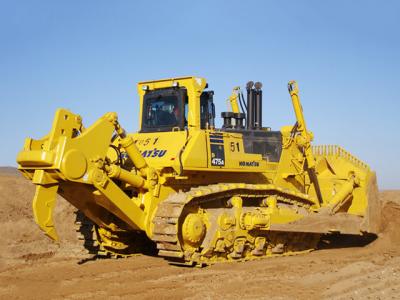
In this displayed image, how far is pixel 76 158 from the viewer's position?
27.8 ft

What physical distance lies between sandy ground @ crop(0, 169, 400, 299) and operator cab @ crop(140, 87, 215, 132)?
2.59 meters

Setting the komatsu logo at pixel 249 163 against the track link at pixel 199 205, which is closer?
the track link at pixel 199 205

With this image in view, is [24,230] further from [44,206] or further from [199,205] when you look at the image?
[44,206]

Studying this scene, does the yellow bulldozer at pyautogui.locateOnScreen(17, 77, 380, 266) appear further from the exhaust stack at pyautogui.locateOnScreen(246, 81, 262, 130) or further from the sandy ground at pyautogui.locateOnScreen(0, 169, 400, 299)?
the sandy ground at pyautogui.locateOnScreen(0, 169, 400, 299)

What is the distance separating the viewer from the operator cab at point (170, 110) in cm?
1083

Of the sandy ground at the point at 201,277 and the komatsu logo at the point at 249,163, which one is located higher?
the komatsu logo at the point at 249,163

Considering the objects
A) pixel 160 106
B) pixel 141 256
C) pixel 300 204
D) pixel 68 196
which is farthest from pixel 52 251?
pixel 300 204

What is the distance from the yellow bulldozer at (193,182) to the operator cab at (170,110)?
0.02 meters

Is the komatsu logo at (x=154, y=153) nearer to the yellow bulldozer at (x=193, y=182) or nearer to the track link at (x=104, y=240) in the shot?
the yellow bulldozer at (x=193, y=182)

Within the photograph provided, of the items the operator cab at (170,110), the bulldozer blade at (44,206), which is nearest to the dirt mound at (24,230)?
the bulldozer blade at (44,206)

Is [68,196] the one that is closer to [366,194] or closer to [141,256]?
[141,256]

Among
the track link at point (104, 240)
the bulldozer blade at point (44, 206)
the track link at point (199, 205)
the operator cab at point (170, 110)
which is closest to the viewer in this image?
the bulldozer blade at point (44, 206)

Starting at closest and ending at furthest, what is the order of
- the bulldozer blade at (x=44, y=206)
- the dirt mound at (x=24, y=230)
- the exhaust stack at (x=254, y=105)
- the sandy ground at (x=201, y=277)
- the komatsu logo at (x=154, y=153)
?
the sandy ground at (x=201, y=277), the bulldozer blade at (x=44, y=206), the komatsu logo at (x=154, y=153), the dirt mound at (x=24, y=230), the exhaust stack at (x=254, y=105)

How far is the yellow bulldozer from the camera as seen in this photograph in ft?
29.0
